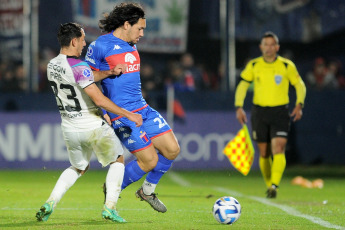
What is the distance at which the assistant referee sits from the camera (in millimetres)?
11062

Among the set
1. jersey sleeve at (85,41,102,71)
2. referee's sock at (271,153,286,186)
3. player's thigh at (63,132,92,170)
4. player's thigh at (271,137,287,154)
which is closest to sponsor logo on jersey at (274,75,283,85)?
player's thigh at (271,137,287,154)

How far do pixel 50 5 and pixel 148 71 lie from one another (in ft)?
10.8

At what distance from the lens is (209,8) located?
19.8 m

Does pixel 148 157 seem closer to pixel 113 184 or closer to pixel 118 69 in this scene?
pixel 113 184

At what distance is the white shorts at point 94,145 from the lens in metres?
7.31

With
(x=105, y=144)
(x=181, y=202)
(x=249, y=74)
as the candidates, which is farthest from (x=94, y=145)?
(x=249, y=74)

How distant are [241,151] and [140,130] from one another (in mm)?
4559

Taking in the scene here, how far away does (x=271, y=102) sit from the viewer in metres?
11.2

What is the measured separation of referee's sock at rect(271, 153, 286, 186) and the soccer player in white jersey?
3.84 metres

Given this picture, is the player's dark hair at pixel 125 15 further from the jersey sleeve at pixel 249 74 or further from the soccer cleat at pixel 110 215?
the jersey sleeve at pixel 249 74

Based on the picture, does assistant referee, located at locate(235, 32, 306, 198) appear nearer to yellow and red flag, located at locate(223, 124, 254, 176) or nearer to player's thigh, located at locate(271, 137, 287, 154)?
player's thigh, located at locate(271, 137, 287, 154)

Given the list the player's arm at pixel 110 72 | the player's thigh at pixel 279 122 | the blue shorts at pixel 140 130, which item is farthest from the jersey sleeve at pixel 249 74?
the player's arm at pixel 110 72

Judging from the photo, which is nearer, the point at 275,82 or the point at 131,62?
the point at 131,62

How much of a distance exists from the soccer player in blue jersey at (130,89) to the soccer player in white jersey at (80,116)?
0.55 m
